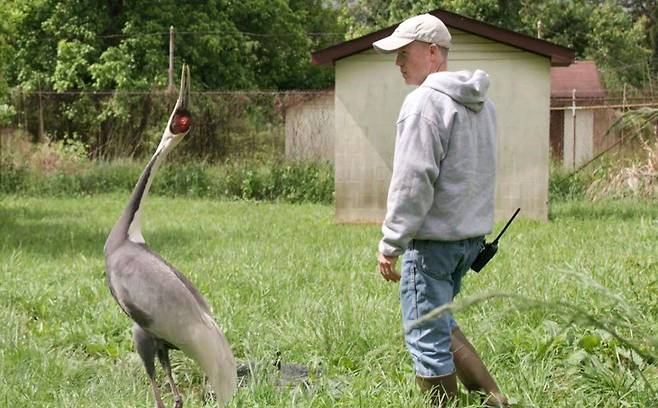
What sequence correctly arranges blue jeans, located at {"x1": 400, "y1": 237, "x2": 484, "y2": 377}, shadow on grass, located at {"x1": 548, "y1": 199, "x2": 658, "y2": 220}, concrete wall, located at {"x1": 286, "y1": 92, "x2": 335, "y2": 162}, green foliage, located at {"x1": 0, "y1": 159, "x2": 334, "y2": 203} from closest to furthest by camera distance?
blue jeans, located at {"x1": 400, "y1": 237, "x2": 484, "y2": 377}
shadow on grass, located at {"x1": 548, "y1": 199, "x2": 658, "y2": 220}
green foliage, located at {"x1": 0, "y1": 159, "x2": 334, "y2": 203}
concrete wall, located at {"x1": 286, "y1": 92, "x2": 335, "y2": 162}

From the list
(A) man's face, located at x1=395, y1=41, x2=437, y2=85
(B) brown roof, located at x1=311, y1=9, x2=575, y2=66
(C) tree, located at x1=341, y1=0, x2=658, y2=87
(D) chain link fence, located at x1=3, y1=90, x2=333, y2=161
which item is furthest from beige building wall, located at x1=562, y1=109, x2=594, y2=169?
(A) man's face, located at x1=395, y1=41, x2=437, y2=85

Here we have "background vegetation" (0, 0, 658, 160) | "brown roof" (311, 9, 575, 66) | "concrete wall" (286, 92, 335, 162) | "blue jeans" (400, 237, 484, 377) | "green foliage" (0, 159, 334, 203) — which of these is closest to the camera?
"blue jeans" (400, 237, 484, 377)

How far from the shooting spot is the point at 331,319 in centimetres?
539

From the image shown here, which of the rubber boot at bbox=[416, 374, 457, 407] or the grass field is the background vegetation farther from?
the rubber boot at bbox=[416, 374, 457, 407]

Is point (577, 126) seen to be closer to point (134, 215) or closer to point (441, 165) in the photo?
point (441, 165)

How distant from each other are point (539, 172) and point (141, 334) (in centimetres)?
965

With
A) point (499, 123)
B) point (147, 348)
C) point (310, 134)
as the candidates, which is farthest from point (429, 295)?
point (310, 134)

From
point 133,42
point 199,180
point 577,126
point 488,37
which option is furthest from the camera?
point 133,42

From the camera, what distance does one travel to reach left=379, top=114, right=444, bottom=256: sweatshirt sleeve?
3.63 m

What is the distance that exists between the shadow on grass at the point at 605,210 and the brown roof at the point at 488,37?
219 cm

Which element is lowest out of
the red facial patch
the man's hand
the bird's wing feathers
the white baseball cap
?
the bird's wing feathers

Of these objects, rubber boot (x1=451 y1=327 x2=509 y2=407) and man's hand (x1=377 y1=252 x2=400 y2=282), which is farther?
rubber boot (x1=451 y1=327 x2=509 y2=407)

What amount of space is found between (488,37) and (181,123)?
9.30 meters

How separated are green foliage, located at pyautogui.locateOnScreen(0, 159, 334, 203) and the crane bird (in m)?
12.5
